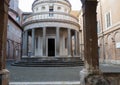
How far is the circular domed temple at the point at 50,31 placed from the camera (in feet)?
68.7

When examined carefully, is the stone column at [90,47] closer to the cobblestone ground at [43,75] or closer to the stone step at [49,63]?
the cobblestone ground at [43,75]

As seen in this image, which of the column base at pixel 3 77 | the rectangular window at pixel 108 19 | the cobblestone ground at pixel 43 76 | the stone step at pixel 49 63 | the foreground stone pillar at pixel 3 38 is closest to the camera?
the column base at pixel 3 77

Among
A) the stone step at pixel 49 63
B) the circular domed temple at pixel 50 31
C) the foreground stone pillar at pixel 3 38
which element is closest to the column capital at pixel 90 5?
the foreground stone pillar at pixel 3 38

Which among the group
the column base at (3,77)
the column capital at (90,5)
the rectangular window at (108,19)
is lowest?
the column base at (3,77)

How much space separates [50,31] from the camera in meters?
23.0

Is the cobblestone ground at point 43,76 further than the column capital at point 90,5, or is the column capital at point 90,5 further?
the cobblestone ground at point 43,76

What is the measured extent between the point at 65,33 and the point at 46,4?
4797mm

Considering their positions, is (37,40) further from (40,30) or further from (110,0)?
(110,0)

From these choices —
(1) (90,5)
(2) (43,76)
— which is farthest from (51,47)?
(1) (90,5)

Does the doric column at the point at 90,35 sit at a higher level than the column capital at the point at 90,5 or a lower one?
lower

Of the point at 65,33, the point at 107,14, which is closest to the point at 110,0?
the point at 107,14

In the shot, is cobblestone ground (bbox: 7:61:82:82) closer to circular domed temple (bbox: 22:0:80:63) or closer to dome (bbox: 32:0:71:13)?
circular domed temple (bbox: 22:0:80:63)

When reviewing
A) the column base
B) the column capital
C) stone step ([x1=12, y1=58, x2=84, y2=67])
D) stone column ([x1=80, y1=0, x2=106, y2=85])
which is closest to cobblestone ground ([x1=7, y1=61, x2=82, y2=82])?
the column base

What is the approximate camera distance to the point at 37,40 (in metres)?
24.2
